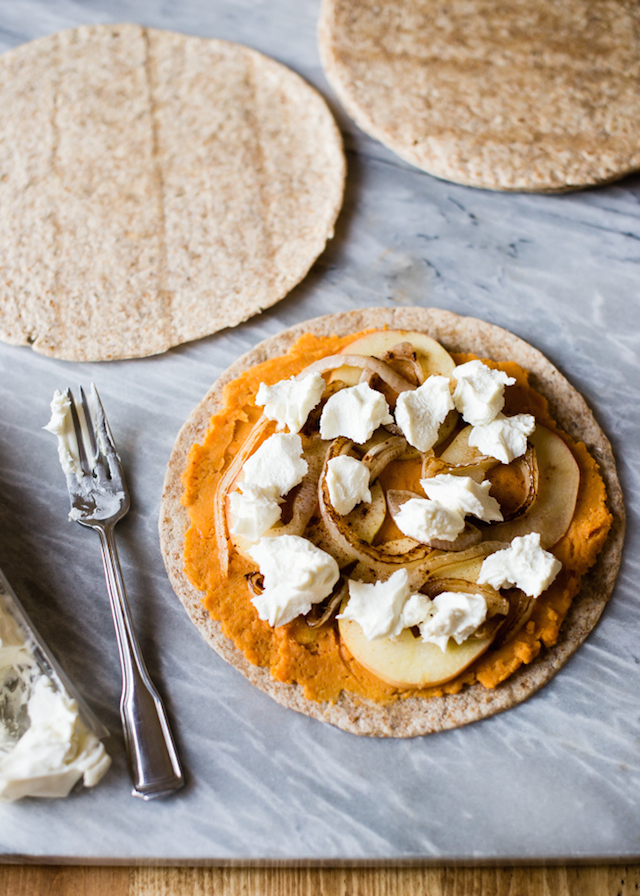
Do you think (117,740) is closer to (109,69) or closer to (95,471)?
(95,471)

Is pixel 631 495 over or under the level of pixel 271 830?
over

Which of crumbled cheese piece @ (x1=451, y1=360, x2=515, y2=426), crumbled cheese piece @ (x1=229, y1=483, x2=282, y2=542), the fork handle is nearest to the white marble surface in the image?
the fork handle

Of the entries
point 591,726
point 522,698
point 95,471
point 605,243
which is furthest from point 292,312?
point 591,726

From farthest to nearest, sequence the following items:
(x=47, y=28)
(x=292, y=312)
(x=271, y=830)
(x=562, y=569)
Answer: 1. (x=47, y=28)
2. (x=292, y=312)
3. (x=562, y=569)
4. (x=271, y=830)

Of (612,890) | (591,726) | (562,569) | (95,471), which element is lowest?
(612,890)

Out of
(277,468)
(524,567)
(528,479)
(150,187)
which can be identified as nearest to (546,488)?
(528,479)

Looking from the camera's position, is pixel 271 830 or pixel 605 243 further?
pixel 605 243
